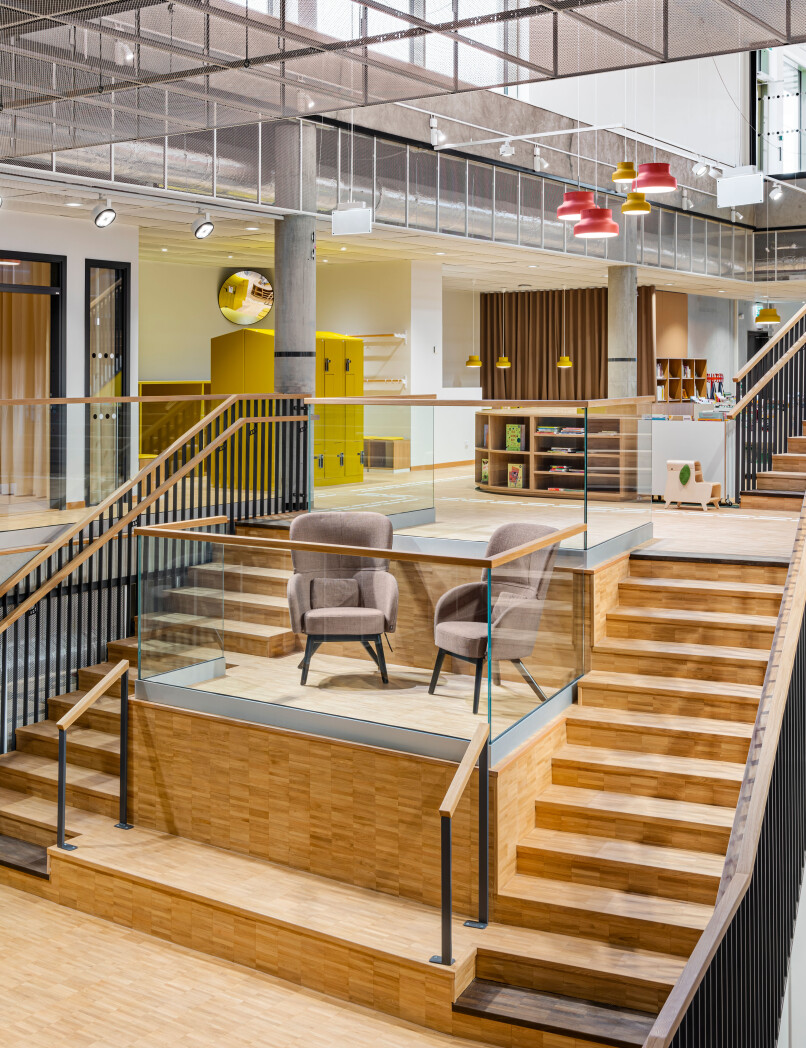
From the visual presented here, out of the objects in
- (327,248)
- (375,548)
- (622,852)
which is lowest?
(622,852)

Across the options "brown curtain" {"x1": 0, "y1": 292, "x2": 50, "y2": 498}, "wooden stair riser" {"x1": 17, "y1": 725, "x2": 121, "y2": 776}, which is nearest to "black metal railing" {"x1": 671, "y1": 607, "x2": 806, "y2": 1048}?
"wooden stair riser" {"x1": 17, "y1": 725, "x2": 121, "y2": 776}

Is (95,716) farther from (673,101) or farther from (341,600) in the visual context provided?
(673,101)

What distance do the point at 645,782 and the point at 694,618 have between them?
4.76 feet

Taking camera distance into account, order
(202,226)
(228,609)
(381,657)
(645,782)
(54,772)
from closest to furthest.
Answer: (381,657)
(645,782)
(228,609)
(54,772)
(202,226)

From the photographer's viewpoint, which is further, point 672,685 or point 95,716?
point 95,716

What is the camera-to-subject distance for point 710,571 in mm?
7480

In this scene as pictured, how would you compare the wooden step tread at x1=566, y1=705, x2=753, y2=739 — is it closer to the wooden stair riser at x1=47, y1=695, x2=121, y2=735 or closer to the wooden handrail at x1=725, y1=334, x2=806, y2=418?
the wooden stair riser at x1=47, y1=695, x2=121, y2=735

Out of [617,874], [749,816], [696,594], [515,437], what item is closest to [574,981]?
[617,874]

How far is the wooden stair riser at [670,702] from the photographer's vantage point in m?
6.26

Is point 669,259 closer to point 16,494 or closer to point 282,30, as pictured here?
point 16,494

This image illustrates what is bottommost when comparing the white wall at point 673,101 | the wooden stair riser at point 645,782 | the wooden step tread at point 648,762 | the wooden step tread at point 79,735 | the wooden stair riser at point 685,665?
the wooden step tread at point 79,735

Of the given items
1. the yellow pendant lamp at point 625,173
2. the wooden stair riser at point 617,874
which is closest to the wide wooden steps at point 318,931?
the wooden stair riser at point 617,874

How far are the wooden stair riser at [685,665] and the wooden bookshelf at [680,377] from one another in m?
15.0

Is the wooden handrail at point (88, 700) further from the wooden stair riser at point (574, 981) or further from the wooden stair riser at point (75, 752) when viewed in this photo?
the wooden stair riser at point (574, 981)
